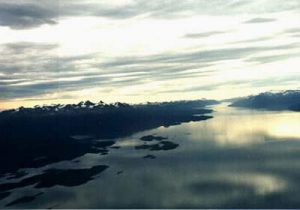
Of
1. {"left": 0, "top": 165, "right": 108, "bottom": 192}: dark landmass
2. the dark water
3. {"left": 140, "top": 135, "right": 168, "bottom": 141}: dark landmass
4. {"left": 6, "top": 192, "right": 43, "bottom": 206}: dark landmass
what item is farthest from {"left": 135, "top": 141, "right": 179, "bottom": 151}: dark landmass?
{"left": 6, "top": 192, "right": 43, "bottom": 206}: dark landmass

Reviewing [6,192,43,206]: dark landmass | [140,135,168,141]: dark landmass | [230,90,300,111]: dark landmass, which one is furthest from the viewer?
[230,90,300,111]: dark landmass

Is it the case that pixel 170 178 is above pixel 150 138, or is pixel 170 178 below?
below

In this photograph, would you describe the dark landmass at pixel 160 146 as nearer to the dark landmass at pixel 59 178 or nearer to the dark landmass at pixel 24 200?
the dark landmass at pixel 59 178

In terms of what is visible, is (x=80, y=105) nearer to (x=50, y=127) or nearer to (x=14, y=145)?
(x=50, y=127)

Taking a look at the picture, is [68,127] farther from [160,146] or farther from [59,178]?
[59,178]

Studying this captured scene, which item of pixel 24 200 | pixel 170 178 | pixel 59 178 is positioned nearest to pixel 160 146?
pixel 170 178

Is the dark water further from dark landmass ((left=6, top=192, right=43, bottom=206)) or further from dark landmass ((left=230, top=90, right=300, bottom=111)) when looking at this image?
dark landmass ((left=230, top=90, right=300, bottom=111))
